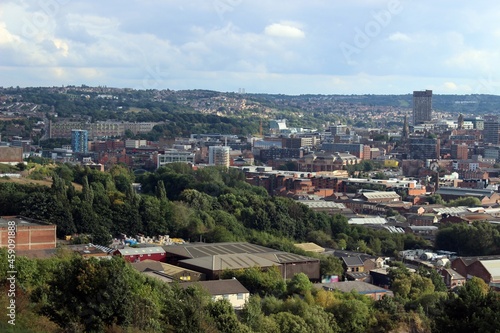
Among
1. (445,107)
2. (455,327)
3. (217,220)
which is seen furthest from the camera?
(445,107)

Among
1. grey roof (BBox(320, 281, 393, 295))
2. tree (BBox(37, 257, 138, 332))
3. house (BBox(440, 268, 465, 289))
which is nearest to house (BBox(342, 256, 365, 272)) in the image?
house (BBox(440, 268, 465, 289))

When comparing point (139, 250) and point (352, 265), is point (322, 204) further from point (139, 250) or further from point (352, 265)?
point (139, 250)

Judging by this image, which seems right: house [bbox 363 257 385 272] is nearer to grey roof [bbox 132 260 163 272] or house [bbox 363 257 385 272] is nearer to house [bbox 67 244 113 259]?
grey roof [bbox 132 260 163 272]

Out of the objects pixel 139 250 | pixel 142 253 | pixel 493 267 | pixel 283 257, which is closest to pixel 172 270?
pixel 142 253

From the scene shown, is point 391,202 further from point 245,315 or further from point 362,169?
point 245,315

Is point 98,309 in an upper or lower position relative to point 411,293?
upper

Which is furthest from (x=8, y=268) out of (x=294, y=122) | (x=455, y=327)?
(x=294, y=122)

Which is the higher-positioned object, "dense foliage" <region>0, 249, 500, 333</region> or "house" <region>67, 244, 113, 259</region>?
"dense foliage" <region>0, 249, 500, 333</region>
